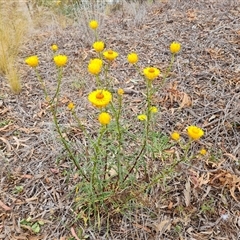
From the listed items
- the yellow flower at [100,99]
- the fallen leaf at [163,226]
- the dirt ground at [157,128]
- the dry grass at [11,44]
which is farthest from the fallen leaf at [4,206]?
the dry grass at [11,44]

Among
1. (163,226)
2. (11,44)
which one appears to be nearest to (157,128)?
(163,226)

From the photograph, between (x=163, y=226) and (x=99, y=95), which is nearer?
(x=99, y=95)

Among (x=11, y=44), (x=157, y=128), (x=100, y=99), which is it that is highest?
(x=100, y=99)

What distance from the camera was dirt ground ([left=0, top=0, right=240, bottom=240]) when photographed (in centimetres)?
157

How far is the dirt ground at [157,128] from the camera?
157 centimetres

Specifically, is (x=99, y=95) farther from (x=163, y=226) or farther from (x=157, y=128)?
(x=157, y=128)

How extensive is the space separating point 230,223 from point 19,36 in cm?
263

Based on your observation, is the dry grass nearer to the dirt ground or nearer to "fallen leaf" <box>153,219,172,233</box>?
the dirt ground

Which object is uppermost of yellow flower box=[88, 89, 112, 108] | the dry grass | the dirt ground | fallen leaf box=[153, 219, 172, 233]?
yellow flower box=[88, 89, 112, 108]

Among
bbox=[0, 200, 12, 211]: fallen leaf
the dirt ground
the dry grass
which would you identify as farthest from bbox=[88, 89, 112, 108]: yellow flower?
the dry grass

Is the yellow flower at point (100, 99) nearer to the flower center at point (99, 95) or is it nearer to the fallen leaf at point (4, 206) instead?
the flower center at point (99, 95)

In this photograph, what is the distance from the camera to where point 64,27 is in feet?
13.1

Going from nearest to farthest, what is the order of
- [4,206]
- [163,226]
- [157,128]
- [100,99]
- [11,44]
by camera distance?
[100,99] → [163,226] → [4,206] → [157,128] → [11,44]

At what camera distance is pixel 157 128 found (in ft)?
6.66
